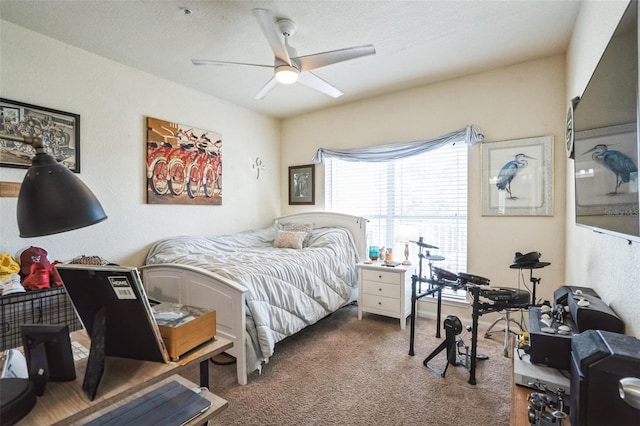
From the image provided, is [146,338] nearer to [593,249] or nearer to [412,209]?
[593,249]

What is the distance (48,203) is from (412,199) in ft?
11.0

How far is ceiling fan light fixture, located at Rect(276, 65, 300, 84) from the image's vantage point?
2.21 m

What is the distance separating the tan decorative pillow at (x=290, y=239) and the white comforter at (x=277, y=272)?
134mm

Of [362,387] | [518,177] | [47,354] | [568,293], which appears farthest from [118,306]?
[518,177]

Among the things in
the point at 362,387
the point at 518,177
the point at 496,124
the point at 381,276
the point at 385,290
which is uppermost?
the point at 496,124

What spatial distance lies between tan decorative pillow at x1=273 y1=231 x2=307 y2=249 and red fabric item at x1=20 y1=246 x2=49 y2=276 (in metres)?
2.16

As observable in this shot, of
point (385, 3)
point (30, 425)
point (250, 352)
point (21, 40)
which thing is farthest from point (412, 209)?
point (21, 40)

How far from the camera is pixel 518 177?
9.71 ft

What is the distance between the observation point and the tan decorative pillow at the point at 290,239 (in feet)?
12.1

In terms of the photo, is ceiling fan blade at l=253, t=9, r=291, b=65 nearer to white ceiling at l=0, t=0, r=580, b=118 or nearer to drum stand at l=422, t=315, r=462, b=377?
white ceiling at l=0, t=0, r=580, b=118

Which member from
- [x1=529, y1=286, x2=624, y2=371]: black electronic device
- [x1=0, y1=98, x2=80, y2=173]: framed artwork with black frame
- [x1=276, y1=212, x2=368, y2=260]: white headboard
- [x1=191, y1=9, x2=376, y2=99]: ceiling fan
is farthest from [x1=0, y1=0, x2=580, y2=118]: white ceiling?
[x1=529, y1=286, x2=624, y2=371]: black electronic device

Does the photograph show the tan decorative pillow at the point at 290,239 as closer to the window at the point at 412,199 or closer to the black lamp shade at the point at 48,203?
the window at the point at 412,199

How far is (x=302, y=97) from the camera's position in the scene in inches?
151

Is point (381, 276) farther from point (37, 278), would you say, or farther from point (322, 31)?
point (37, 278)
